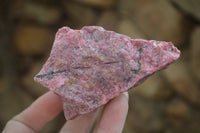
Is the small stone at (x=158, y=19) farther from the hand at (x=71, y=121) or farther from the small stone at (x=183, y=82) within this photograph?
the hand at (x=71, y=121)

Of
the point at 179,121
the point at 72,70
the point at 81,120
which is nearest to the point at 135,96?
the point at 179,121

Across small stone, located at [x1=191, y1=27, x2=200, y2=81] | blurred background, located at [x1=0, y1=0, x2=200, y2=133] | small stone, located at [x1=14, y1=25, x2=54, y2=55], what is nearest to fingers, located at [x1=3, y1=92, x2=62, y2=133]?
blurred background, located at [x1=0, y1=0, x2=200, y2=133]

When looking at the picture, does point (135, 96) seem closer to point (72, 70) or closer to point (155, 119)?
point (155, 119)

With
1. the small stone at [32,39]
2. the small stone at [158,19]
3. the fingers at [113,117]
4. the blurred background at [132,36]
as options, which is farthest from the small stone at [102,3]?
the fingers at [113,117]

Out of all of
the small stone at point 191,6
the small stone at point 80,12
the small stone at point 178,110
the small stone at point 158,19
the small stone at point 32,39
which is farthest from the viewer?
the small stone at point 32,39

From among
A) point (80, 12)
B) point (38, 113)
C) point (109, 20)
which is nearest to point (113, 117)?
point (38, 113)

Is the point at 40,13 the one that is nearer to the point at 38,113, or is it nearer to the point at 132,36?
the point at 132,36

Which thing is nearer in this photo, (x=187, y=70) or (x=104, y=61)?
(x=104, y=61)
